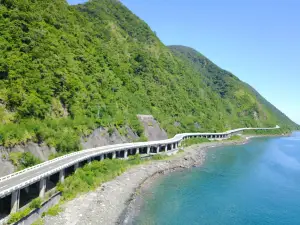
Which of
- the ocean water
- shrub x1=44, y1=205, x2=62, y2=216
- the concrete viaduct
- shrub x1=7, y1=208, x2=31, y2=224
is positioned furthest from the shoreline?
Result: the concrete viaduct

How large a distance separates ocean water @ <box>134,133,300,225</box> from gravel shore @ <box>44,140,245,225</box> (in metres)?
2.11

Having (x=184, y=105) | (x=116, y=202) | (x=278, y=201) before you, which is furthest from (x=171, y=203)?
(x=184, y=105)

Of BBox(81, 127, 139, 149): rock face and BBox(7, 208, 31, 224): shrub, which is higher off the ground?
BBox(81, 127, 139, 149): rock face

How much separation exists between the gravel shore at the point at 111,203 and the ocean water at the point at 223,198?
2.11 m

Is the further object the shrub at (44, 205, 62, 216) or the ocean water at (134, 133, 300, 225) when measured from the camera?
the ocean water at (134, 133, 300, 225)

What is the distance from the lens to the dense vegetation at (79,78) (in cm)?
5259

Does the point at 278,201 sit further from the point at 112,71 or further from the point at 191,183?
the point at 112,71

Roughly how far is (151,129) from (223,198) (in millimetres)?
43086

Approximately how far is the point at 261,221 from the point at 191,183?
19318 mm

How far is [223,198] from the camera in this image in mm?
53469

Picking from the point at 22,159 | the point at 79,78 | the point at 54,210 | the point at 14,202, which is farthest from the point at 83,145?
the point at 14,202

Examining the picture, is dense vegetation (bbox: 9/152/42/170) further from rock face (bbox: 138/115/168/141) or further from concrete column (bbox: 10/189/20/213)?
rock face (bbox: 138/115/168/141)

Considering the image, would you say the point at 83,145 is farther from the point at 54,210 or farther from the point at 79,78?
the point at 54,210

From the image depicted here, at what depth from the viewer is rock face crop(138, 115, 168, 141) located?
9078cm
